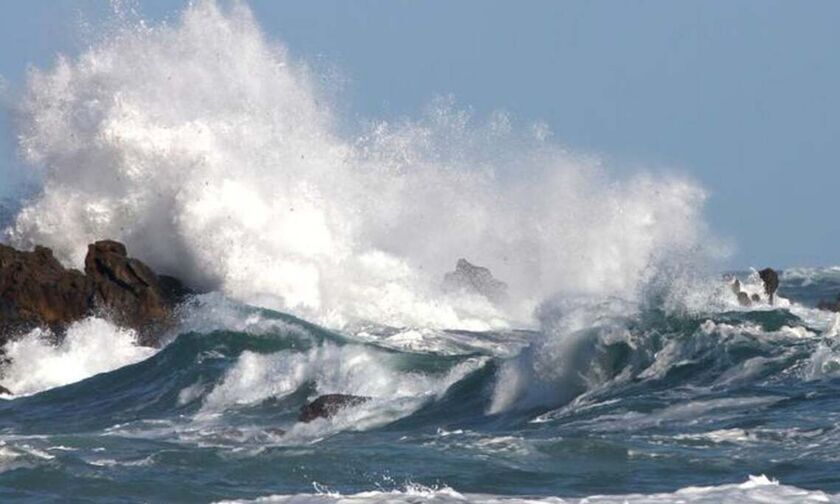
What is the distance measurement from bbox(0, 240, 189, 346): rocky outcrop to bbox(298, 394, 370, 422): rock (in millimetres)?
8680

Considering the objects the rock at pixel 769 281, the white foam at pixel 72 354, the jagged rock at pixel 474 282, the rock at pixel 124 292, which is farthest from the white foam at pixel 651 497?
the jagged rock at pixel 474 282

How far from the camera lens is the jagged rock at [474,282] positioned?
3641cm

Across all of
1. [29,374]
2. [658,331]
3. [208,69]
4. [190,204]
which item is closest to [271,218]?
[190,204]

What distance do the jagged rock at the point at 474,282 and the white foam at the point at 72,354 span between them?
9849 millimetres

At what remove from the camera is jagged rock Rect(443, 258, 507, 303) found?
36406mm

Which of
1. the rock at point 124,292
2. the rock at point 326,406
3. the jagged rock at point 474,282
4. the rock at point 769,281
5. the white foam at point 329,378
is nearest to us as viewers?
the rock at point 326,406

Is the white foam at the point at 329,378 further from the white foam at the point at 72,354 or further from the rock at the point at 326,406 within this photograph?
the white foam at the point at 72,354

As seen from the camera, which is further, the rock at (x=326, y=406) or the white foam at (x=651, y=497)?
the rock at (x=326, y=406)

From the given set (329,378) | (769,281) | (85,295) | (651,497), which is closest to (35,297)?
(85,295)

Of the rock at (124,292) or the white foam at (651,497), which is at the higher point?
the rock at (124,292)

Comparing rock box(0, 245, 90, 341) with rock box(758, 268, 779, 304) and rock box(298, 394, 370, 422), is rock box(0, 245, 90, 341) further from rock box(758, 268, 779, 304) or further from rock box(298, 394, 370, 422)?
rock box(758, 268, 779, 304)

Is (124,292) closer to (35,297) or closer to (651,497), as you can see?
(35,297)

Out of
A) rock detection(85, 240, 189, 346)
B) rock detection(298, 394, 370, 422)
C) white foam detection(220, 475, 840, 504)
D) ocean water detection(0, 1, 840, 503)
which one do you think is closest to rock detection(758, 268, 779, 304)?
ocean water detection(0, 1, 840, 503)

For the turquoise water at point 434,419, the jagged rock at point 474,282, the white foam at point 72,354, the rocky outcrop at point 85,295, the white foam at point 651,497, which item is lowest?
the white foam at point 651,497
